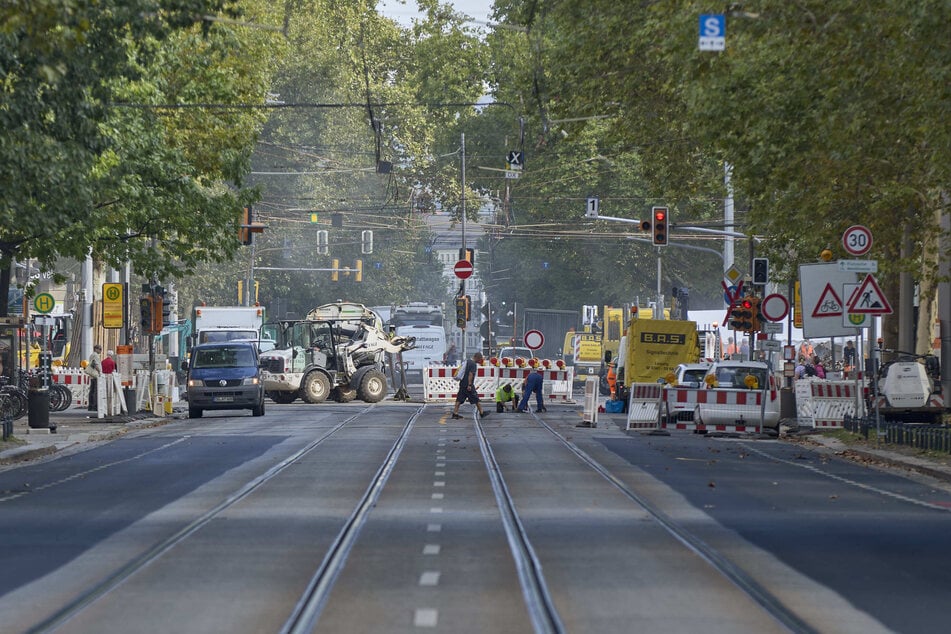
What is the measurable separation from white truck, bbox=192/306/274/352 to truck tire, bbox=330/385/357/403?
4994 mm

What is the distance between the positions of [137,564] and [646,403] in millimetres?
23394

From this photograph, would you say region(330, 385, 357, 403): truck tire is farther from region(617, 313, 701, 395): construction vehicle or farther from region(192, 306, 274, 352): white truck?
region(617, 313, 701, 395): construction vehicle

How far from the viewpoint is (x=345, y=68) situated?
93625 millimetres

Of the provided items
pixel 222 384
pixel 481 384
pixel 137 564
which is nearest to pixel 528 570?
pixel 137 564

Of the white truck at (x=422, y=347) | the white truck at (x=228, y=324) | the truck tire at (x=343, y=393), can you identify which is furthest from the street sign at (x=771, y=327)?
the white truck at (x=422, y=347)

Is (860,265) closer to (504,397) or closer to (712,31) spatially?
(712,31)

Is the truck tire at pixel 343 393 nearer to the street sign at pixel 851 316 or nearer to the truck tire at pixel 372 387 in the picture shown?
the truck tire at pixel 372 387

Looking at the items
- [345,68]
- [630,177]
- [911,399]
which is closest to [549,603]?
[911,399]

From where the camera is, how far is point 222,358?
42.1m

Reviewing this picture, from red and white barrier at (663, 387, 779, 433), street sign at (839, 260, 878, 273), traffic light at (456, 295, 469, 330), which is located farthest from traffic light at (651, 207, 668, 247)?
street sign at (839, 260, 878, 273)

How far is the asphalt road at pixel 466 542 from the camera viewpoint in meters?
9.91

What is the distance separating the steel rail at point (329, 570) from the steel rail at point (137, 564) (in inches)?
51.7

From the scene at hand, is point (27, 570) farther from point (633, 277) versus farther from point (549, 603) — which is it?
point (633, 277)

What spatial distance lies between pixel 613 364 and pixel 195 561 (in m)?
46.2
